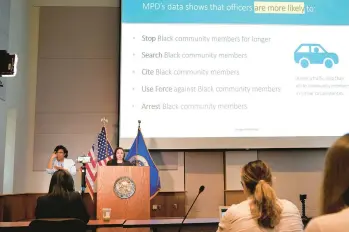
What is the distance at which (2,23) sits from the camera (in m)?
5.22

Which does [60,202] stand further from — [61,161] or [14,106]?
[14,106]

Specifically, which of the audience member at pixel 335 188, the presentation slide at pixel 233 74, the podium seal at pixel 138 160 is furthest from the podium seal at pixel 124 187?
the audience member at pixel 335 188

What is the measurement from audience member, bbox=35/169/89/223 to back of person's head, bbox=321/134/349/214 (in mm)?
2336

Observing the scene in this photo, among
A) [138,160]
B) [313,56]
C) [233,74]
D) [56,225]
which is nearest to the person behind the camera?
[56,225]

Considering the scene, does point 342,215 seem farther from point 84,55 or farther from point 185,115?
point 84,55

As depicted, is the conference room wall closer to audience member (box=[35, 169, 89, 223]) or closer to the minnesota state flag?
the minnesota state flag

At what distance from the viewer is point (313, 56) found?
5.84m

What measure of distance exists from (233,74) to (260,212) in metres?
3.93

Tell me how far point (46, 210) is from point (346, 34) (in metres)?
4.99

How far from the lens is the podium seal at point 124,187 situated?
14.9 ft

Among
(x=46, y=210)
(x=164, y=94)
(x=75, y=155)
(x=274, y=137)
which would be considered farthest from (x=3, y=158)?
(x=274, y=137)

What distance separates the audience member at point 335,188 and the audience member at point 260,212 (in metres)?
1.01

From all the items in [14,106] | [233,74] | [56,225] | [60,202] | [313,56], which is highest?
[313,56]

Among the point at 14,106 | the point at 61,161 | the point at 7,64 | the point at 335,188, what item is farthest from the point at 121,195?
the point at 335,188
